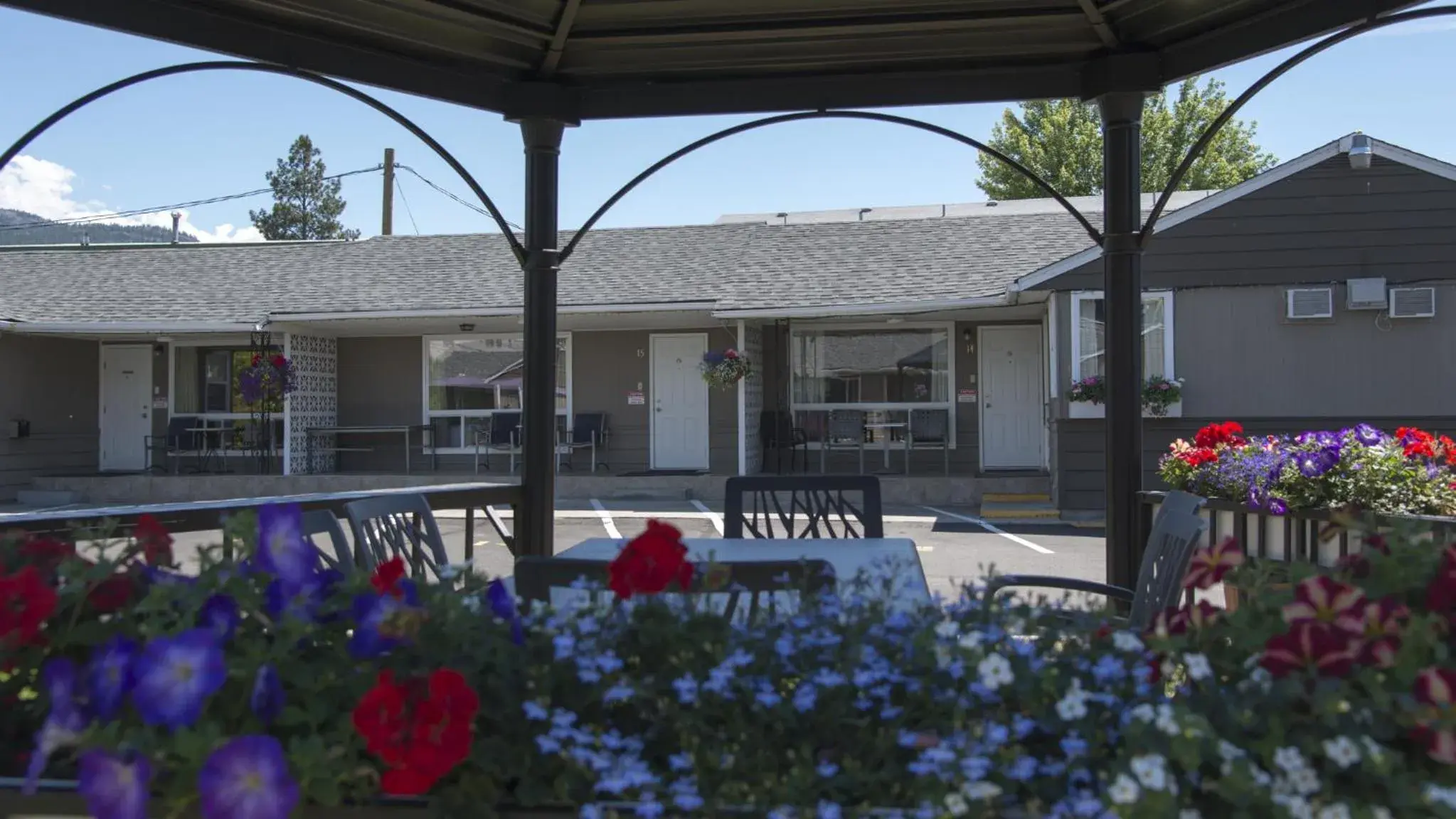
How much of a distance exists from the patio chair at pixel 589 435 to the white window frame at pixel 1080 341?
6842mm

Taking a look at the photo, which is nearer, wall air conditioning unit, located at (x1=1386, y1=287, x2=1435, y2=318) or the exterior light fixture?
wall air conditioning unit, located at (x1=1386, y1=287, x2=1435, y2=318)

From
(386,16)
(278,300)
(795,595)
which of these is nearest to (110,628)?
(795,595)

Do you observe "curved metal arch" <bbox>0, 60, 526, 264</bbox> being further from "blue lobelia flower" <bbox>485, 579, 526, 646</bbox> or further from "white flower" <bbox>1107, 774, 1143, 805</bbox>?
"white flower" <bbox>1107, 774, 1143, 805</bbox>

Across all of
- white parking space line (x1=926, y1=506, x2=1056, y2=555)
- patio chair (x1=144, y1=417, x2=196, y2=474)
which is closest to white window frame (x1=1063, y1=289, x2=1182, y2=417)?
white parking space line (x1=926, y1=506, x2=1056, y2=555)

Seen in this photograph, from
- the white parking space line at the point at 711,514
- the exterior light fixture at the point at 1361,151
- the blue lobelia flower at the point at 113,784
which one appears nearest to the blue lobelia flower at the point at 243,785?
the blue lobelia flower at the point at 113,784

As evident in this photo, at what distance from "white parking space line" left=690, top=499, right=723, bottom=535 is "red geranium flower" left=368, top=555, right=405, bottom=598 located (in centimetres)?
1003

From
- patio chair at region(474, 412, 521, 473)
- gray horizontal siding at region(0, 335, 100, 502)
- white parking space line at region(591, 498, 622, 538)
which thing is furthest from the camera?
gray horizontal siding at region(0, 335, 100, 502)

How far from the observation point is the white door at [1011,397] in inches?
602

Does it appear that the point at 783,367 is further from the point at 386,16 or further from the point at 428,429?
the point at 386,16

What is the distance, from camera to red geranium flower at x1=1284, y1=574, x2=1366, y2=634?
1.29 metres

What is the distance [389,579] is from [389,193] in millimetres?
26947

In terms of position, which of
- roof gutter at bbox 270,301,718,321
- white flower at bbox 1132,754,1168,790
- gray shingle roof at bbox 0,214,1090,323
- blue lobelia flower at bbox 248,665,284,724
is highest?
gray shingle roof at bbox 0,214,1090,323

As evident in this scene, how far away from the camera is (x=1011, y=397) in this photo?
15359 mm

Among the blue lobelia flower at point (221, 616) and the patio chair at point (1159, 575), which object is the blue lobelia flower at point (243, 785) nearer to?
the blue lobelia flower at point (221, 616)
